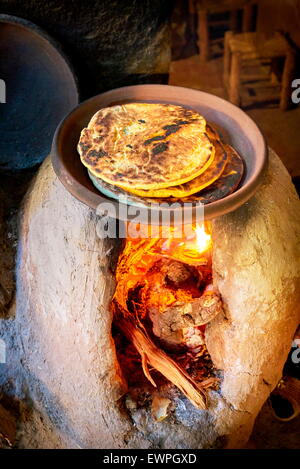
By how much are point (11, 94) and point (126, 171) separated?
66.4 inches

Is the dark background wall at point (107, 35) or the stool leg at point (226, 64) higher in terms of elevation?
the dark background wall at point (107, 35)

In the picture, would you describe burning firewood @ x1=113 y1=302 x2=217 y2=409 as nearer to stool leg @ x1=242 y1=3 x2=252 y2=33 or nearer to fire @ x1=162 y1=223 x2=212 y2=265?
fire @ x1=162 y1=223 x2=212 y2=265

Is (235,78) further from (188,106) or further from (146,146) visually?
(146,146)

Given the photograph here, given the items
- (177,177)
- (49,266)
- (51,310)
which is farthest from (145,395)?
(177,177)

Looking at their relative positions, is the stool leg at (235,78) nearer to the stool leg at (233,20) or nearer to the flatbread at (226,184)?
the stool leg at (233,20)

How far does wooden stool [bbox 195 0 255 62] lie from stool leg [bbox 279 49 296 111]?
4.09ft

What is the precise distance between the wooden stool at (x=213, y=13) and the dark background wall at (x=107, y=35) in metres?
2.69

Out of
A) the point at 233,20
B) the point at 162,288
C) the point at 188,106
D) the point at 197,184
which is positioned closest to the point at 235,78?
the point at 233,20

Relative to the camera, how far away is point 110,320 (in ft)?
8.47

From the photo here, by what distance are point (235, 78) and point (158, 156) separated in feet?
11.4

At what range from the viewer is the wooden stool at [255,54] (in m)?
5.05

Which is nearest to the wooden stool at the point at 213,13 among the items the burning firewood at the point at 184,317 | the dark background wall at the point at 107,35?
the dark background wall at the point at 107,35

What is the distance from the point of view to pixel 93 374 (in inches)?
105

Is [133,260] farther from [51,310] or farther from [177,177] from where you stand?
[177,177]
